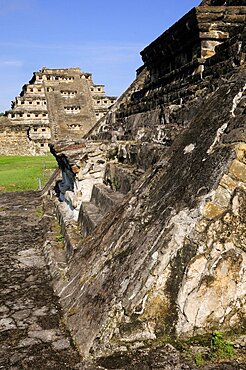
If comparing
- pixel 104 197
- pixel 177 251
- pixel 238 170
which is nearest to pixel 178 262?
pixel 177 251

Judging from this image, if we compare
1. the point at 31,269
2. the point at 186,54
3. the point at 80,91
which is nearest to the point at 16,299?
the point at 31,269

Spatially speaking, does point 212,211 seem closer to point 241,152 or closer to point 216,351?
point 241,152

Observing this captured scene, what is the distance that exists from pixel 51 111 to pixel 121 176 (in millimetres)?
32504

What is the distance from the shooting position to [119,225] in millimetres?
3871

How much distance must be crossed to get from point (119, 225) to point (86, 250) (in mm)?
684

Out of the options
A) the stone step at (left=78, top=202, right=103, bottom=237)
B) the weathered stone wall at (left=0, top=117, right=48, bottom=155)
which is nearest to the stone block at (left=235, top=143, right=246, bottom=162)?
the stone step at (left=78, top=202, right=103, bottom=237)

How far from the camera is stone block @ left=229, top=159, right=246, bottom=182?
9.58 feet

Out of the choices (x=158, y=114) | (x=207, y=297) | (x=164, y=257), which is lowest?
(x=207, y=297)

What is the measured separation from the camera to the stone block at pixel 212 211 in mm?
2861

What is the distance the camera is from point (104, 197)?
5.68m

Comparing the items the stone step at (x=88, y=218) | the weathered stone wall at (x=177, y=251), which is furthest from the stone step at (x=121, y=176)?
the weathered stone wall at (x=177, y=251)

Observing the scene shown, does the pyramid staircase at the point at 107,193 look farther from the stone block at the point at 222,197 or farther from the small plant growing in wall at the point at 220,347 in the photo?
the small plant growing in wall at the point at 220,347

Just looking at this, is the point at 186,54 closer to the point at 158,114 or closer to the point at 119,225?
the point at 158,114

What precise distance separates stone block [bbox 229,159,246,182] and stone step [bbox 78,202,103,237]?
7.82 feet
